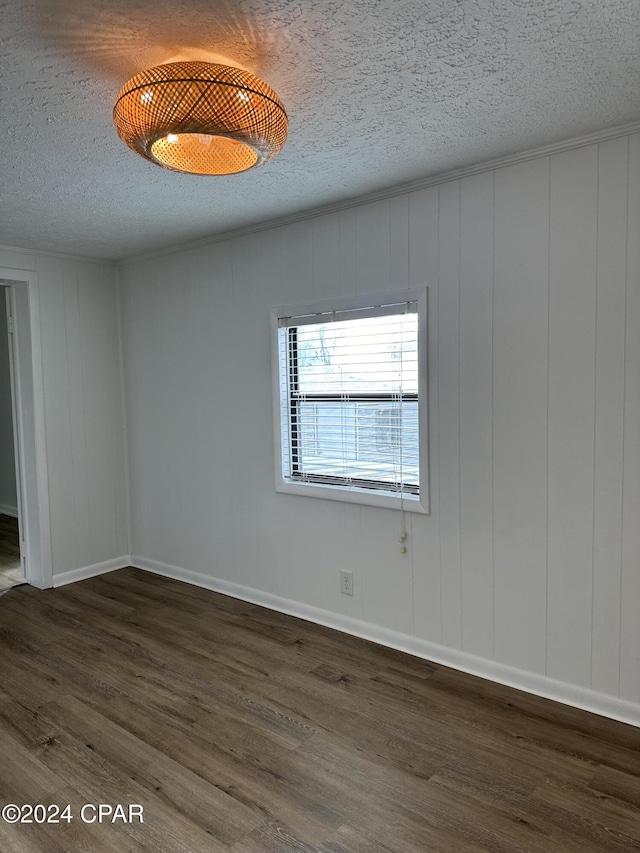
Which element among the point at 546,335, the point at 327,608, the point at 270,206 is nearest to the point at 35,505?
the point at 327,608

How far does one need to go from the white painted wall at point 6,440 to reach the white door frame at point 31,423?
238 cm

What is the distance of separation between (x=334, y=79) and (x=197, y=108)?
518 millimetres

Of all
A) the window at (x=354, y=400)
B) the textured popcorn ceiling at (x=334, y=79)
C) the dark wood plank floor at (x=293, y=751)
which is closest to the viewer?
the textured popcorn ceiling at (x=334, y=79)

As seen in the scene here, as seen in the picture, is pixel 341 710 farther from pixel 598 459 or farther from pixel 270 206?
pixel 270 206

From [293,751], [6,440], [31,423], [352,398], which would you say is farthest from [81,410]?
[293,751]

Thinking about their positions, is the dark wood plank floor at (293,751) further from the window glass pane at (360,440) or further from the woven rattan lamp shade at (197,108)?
the woven rattan lamp shade at (197,108)

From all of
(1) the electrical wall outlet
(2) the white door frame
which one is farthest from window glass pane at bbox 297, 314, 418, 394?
(2) the white door frame

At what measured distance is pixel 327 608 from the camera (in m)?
3.56

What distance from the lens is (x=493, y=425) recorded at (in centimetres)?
281

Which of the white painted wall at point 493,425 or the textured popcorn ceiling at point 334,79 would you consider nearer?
the textured popcorn ceiling at point 334,79

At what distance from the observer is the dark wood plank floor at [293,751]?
194cm

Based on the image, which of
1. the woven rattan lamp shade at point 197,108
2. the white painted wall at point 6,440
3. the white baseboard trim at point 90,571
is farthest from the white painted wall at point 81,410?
the woven rattan lamp shade at point 197,108

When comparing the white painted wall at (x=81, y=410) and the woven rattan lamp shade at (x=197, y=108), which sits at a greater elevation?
the woven rattan lamp shade at (x=197, y=108)

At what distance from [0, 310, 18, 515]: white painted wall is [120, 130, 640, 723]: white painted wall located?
3627 mm
